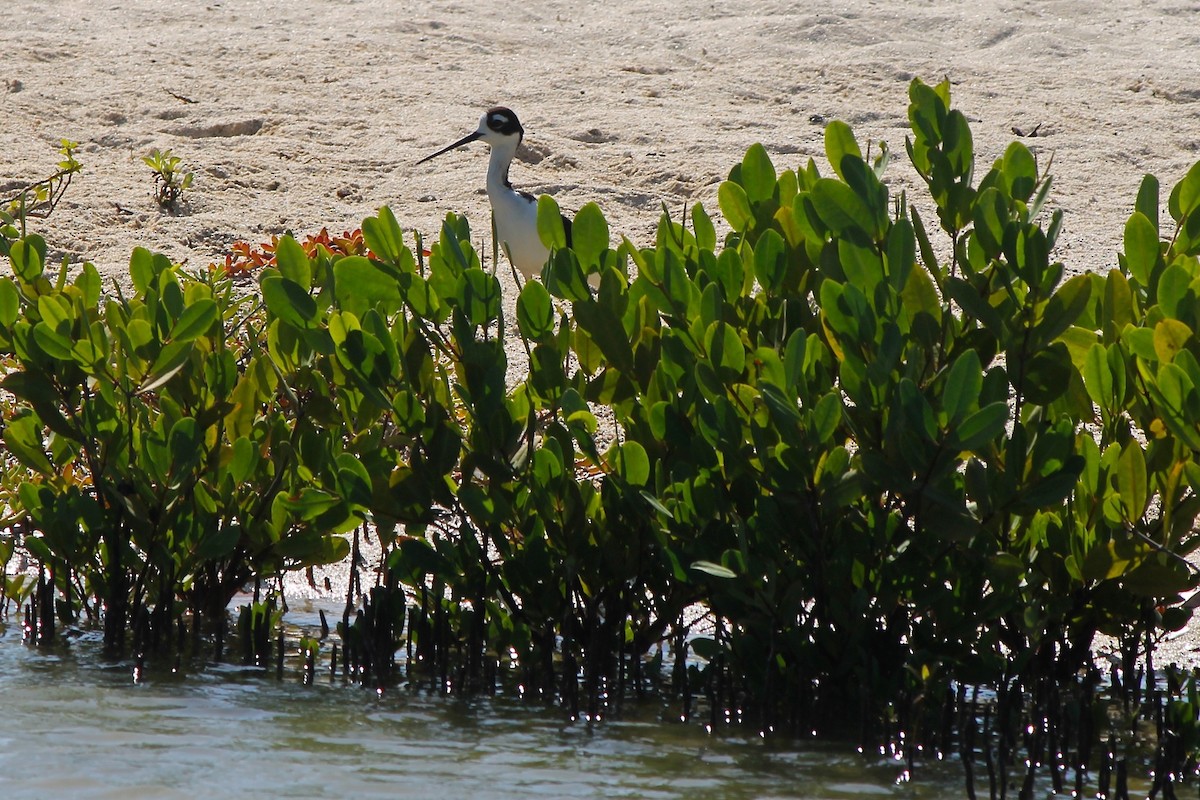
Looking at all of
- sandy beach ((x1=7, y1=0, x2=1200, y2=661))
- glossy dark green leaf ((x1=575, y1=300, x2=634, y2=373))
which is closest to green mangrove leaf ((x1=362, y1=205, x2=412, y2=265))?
glossy dark green leaf ((x1=575, y1=300, x2=634, y2=373))

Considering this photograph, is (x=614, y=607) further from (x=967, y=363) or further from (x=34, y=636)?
(x=34, y=636)

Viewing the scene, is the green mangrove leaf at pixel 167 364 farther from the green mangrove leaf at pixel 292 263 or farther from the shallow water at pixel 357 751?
the shallow water at pixel 357 751

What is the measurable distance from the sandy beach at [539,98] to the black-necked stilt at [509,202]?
0.58 feet

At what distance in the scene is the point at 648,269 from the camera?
10.6ft

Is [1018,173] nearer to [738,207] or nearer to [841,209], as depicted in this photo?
[841,209]

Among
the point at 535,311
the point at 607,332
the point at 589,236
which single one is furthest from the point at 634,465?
the point at 589,236

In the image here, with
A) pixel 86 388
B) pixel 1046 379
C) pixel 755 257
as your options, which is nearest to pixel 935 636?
pixel 1046 379

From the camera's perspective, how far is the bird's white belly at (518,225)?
7.47 m

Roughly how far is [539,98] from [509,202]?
7.40ft

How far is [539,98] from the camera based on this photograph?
31.4 ft

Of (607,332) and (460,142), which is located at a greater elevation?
(460,142)

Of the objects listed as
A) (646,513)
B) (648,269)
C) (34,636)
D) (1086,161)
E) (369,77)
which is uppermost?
(369,77)

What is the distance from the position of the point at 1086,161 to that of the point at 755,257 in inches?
228

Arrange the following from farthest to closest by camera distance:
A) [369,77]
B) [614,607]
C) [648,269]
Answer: [369,77] → [614,607] → [648,269]
